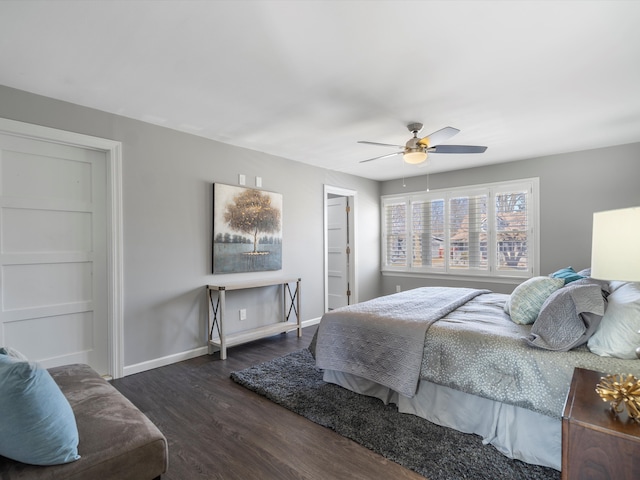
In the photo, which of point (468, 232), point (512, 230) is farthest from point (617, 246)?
point (468, 232)

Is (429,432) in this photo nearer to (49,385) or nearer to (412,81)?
(49,385)

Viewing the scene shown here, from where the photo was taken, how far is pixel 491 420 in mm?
2059

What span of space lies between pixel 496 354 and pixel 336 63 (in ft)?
6.98

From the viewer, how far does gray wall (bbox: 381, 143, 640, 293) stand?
411 cm

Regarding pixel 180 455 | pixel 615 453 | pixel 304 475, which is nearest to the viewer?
pixel 615 453

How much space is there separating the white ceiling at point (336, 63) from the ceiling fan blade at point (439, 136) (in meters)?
0.28

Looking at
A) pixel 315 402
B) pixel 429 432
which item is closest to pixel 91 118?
pixel 315 402

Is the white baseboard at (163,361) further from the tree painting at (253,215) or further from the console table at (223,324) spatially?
the tree painting at (253,215)

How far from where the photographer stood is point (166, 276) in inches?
137

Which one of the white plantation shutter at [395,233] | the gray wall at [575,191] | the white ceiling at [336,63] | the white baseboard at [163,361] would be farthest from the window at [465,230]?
the white baseboard at [163,361]

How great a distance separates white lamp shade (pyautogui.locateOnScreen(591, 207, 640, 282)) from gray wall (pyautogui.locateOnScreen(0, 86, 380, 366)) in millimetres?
3476

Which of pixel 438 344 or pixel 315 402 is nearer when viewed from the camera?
pixel 438 344

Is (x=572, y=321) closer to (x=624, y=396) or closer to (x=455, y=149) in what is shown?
(x=624, y=396)

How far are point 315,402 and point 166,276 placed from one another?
2.03 m
